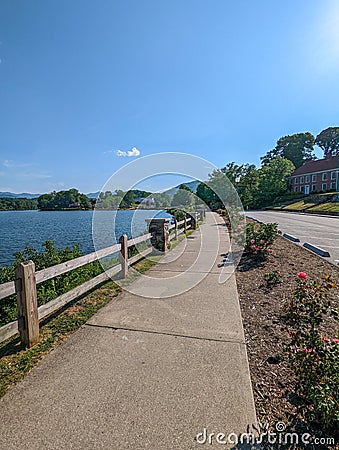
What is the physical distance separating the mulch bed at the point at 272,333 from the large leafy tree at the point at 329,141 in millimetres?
79950

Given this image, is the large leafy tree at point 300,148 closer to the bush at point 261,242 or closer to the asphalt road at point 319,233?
the asphalt road at point 319,233

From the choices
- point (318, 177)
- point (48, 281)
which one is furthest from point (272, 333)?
point (318, 177)

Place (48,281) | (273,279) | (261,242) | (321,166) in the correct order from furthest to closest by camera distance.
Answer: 1. (321,166)
2. (261,242)
3. (48,281)
4. (273,279)

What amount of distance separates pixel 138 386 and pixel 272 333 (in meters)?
1.71

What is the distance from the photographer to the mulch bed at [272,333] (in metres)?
1.88

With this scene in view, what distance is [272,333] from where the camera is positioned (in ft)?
9.80

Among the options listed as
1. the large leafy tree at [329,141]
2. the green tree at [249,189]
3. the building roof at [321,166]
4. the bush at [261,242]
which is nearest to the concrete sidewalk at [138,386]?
the bush at [261,242]

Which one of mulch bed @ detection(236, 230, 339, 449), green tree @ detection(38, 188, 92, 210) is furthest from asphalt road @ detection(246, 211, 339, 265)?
green tree @ detection(38, 188, 92, 210)

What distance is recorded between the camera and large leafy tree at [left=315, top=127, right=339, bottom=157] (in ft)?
230

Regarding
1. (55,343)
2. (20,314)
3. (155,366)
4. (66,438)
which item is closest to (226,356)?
(155,366)

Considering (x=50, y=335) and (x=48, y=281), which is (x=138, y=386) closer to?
(x=50, y=335)

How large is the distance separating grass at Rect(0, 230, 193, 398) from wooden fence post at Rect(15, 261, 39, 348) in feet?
0.45

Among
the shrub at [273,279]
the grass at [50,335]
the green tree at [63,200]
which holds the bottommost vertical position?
the grass at [50,335]

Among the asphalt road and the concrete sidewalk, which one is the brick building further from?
the concrete sidewalk
